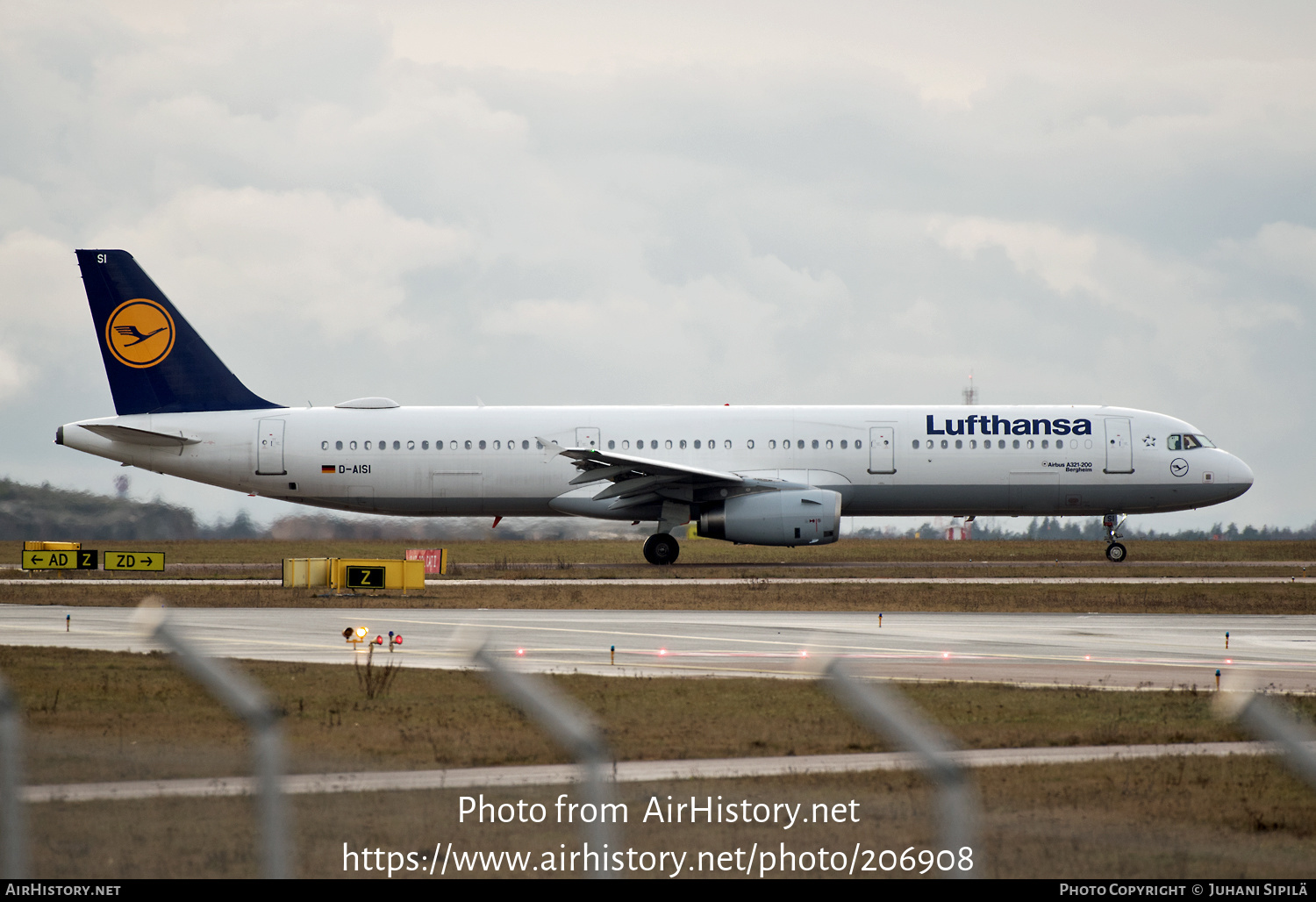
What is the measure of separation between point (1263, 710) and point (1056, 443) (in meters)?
36.3

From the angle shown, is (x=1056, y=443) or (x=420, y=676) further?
(x=1056, y=443)

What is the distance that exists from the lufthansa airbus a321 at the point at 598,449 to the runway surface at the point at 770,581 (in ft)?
14.9

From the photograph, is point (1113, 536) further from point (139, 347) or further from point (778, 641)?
point (139, 347)

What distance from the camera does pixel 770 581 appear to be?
3444 centimetres

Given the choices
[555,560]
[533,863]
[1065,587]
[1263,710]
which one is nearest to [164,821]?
[533,863]

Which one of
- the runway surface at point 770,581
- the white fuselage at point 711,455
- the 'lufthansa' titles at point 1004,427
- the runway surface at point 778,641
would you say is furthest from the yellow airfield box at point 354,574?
the 'lufthansa' titles at point 1004,427

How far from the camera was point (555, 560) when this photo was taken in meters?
49.4

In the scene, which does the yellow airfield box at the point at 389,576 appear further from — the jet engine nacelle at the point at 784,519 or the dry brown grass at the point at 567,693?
the dry brown grass at the point at 567,693

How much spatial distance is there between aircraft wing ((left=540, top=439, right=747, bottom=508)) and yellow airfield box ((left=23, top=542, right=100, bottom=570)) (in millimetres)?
15146

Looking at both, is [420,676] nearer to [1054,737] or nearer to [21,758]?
[1054,737]

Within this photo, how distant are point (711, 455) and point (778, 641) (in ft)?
63.6

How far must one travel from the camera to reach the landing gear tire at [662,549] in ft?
133

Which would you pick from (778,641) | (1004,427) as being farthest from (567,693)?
(1004,427)

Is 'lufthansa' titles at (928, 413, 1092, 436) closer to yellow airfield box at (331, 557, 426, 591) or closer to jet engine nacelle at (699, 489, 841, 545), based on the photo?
jet engine nacelle at (699, 489, 841, 545)
